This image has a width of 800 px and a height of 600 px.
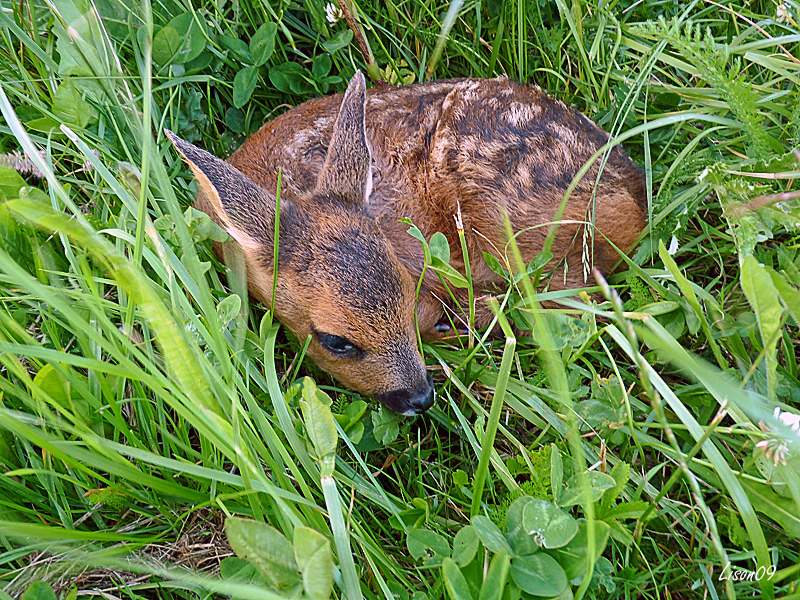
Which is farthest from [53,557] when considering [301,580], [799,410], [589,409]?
[799,410]

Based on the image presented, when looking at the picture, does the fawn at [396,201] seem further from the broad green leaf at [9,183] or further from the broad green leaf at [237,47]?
the broad green leaf at [9,183]

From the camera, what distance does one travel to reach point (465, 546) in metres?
2.00

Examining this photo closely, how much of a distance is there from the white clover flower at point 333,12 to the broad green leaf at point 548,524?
3.03 meters

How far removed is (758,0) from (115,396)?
3.94 meters

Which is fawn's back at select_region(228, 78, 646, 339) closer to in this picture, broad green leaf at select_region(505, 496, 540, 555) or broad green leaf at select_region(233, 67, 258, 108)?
broad green leaf at select_region(233, 67, 258, 108)

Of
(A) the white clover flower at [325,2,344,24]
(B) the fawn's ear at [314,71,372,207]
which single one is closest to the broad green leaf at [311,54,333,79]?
(A) the white clover flower at [325,2,344,24]

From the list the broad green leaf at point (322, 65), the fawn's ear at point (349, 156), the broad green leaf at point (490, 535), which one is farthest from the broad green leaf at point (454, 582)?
the broad green leaf at point (322, 65)

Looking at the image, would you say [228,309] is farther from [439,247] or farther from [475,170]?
[475,170]

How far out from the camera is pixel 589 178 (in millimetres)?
3234

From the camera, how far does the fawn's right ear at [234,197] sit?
9.45ft

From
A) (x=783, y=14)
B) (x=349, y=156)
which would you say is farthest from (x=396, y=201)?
(x=783, y=14)

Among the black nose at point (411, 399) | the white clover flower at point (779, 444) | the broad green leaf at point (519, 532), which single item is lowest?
the black nose at point (411, 399)

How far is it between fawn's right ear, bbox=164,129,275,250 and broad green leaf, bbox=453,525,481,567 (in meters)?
1.61

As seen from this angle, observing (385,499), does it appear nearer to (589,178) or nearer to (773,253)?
(589,178)
